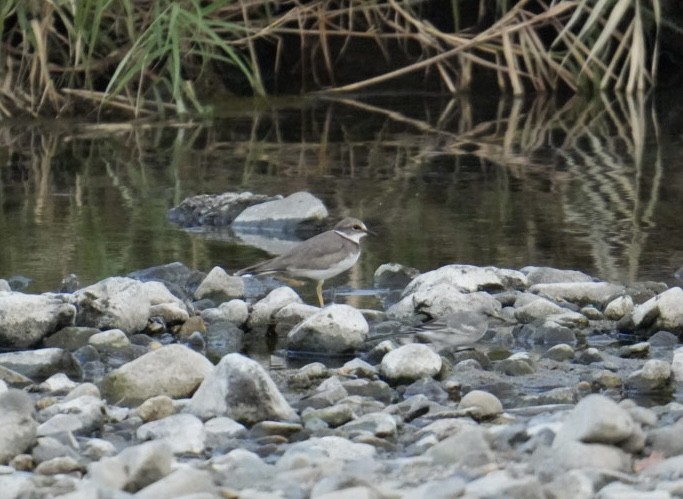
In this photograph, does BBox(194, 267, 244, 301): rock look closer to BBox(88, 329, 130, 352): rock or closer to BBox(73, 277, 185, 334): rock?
BBox(73, 277, 185, 334): rock

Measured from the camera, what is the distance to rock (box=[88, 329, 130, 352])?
5.09 metres

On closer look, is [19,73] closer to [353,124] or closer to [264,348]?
[353,124]

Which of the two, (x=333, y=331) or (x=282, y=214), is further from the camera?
(x=282, y=214)

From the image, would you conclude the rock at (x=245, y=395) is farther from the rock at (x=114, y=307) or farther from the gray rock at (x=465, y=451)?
the rock at (x=114, y=307)

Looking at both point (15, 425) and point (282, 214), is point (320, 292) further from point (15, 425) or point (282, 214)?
point (15, 425)

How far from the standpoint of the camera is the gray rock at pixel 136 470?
344cm

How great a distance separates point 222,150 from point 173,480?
698 cm

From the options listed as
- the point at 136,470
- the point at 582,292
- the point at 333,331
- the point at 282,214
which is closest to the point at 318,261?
the point at 333,331

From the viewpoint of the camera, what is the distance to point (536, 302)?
5.47 meters

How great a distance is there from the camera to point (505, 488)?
3158 mm

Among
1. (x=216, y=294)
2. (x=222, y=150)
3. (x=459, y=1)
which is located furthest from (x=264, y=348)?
(x=459, y=1)

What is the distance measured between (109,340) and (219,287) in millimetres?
907

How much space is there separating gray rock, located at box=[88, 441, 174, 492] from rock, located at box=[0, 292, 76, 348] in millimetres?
1700

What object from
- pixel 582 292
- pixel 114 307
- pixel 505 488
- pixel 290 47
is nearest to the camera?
pixel 505 488
